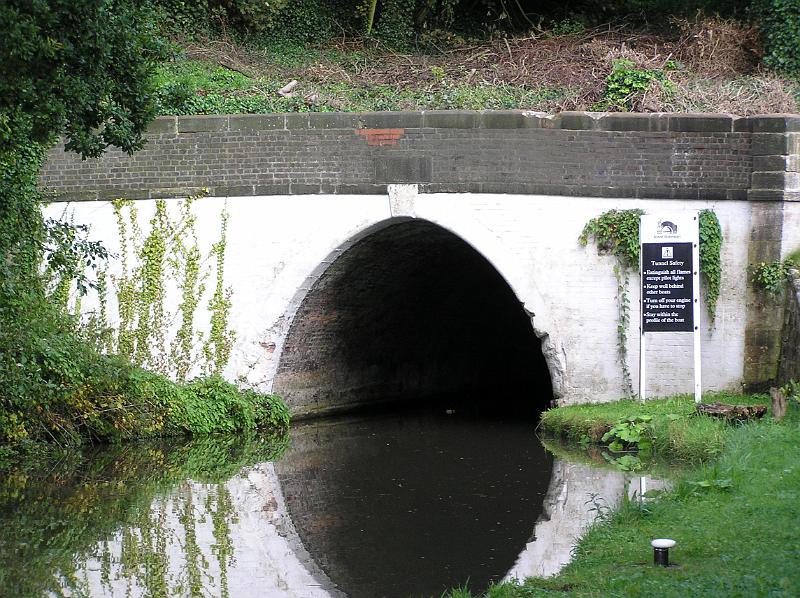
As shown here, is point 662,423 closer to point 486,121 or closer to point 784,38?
point 486,121

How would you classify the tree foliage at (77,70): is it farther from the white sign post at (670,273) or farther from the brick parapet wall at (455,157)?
the white sign post at (670,273)

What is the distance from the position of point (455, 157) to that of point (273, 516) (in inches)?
221

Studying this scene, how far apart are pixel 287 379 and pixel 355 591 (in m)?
7.63

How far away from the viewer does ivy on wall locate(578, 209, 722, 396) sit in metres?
13.3

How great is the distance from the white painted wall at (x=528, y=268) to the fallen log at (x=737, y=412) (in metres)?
1.73

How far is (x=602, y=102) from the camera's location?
47.0ft

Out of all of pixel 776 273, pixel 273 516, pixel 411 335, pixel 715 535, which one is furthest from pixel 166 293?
pixel 715 535

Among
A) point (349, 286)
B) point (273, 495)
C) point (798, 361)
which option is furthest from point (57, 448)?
point (798, 361)

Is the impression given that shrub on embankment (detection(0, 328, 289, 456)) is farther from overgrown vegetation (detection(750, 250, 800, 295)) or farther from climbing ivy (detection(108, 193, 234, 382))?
overgrown vegetation (detection(750, 250, 800, 295))

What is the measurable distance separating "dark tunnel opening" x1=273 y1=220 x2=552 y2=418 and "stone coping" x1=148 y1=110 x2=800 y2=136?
136cm

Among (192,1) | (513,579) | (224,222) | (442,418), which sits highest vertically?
(192,1)

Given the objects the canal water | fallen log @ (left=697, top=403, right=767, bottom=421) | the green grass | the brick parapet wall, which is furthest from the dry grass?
the canal water

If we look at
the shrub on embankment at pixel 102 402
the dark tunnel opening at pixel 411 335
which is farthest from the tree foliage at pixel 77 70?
the dark tunnel opening at pixel 411 335

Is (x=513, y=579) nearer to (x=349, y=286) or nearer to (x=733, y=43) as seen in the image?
(x=349, y=286)
